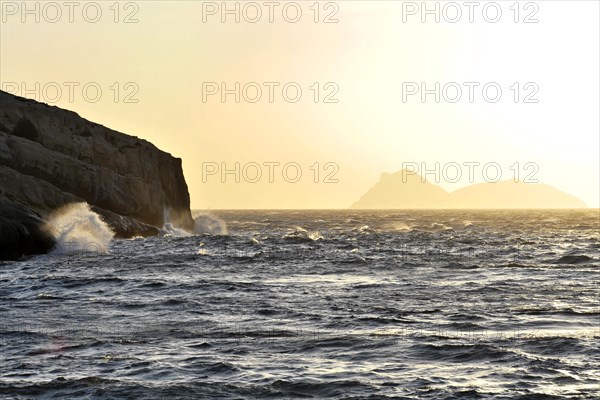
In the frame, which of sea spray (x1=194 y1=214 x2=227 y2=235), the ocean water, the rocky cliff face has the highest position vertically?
the rocky cliff face

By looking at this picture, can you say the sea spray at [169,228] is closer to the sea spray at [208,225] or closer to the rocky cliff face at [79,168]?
the rocky cliff face at [79,168]

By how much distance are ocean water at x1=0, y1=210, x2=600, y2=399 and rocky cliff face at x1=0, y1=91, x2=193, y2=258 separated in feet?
82.5

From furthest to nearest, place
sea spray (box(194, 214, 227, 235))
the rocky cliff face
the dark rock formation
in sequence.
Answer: sea spray (box(194, 214, 227, 235))
the rocky cliff face
the dark rock formation

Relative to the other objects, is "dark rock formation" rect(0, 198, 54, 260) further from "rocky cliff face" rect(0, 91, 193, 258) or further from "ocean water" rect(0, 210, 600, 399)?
"rocky cliff face" rect(0, 91, 193, 258)

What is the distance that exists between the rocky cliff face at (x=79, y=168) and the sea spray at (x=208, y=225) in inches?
154

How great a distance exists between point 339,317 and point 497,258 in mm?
25681

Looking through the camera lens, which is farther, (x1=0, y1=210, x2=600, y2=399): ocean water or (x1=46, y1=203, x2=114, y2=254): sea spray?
(x1=46, y1=203, x2=114, y2=254): sea spray

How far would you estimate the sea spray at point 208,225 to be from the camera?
304 feet

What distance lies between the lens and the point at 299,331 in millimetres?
20172

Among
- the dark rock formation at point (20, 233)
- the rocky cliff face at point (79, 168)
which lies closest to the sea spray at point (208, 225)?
the rocky cliff face at point (79, 168)

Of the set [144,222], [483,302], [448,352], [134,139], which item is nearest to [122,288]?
[483,302]

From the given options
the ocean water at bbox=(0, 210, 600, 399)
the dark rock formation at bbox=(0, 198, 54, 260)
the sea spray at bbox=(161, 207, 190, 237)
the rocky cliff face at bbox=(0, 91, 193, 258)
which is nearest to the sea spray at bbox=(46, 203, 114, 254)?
the rocky cliff face at bbox=(0, 91, 193, 258)

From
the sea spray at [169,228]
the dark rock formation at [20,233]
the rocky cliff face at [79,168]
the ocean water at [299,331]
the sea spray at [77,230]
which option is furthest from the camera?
the sea spray at [169,228]

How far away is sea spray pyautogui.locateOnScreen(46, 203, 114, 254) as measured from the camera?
2004 inches
